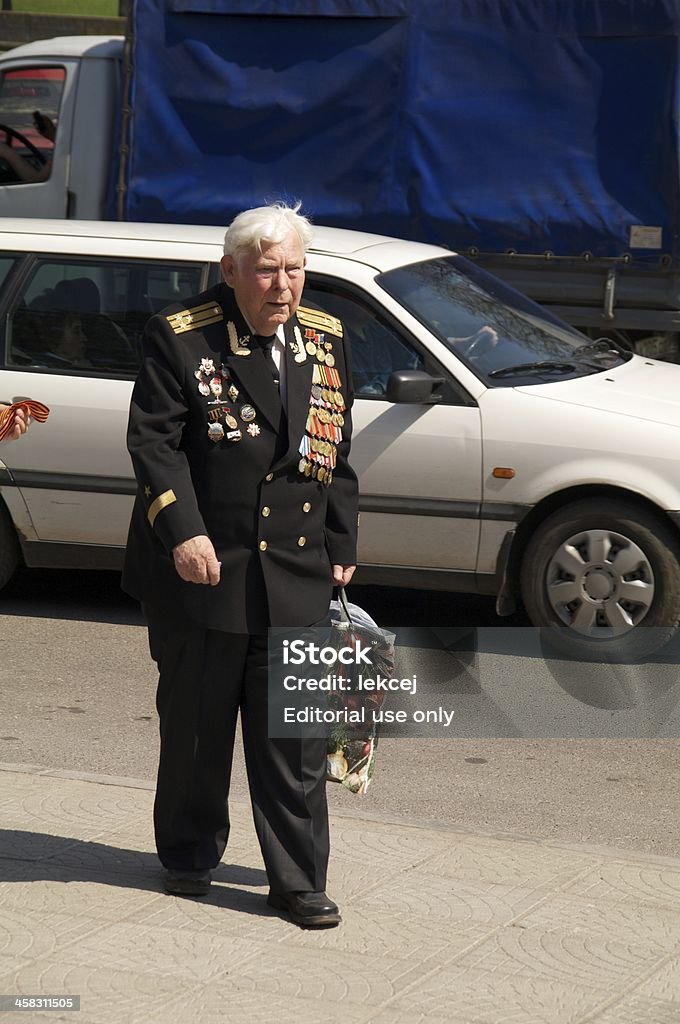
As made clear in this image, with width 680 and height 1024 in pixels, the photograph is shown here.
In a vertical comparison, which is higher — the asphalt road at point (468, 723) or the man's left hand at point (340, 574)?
the man's left hand at point (340, 574)

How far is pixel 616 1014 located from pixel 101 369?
14.6 ft

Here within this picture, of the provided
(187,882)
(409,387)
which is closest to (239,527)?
(187,882)

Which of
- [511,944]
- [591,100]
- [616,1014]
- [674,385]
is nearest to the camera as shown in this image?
[616,1014]

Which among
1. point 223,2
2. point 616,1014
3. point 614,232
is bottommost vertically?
point 616,1014

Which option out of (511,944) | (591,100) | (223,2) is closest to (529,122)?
(591,100)

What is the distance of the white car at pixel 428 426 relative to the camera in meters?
6.66

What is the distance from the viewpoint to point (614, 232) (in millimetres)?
9648

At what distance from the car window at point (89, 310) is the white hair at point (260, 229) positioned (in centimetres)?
332

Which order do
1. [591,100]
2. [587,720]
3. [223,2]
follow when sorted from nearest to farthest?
1. [587,720]
2. [591,100]
3. [223,2]

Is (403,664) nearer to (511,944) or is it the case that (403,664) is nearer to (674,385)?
(674,385)

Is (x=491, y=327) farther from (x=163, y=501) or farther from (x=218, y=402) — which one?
(x=163, y=501)

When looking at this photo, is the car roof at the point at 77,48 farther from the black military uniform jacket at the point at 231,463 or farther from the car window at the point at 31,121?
the black military uniform jacket at the point at 231,463

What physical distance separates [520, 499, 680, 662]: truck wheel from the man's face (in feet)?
9.47

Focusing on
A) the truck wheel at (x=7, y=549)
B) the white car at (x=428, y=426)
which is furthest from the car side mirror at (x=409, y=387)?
the truck wheel at (x=7, y=549)
